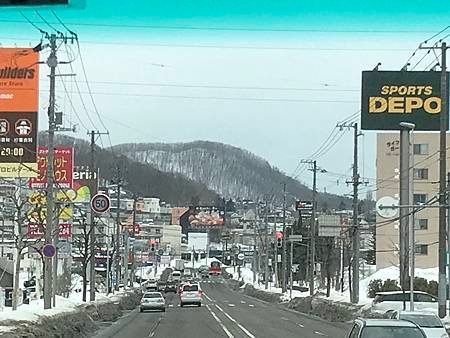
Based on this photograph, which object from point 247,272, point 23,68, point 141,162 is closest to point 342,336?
point 23,68

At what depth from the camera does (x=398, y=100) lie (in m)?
60.1

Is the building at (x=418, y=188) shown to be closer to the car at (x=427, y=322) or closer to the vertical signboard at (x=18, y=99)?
the vertical signboard at (x=18, y=99)

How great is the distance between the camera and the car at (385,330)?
16.0 m

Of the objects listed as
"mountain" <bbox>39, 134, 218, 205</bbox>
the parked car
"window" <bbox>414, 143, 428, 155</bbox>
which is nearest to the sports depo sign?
"mountain" <bbox>39, 134, 218, 205</bbox>

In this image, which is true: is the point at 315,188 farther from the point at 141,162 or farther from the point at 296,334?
the point at 141,162

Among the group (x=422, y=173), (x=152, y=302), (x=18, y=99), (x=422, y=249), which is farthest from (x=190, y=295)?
(x=422, y=173)

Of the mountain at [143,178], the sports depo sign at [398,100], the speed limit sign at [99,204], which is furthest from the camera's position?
the mountain at [143,178]

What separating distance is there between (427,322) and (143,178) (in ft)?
368

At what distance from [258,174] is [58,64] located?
5520 inches

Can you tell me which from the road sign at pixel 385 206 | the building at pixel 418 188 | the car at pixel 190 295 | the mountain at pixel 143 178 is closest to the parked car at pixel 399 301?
the road sign at pixel 385 206

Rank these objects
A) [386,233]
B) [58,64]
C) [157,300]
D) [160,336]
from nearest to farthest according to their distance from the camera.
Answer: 1. [160,336]
2. [58,64]
3. [157,300]
4. [386,233]

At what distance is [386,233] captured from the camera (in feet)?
325

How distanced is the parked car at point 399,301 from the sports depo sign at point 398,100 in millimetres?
19158

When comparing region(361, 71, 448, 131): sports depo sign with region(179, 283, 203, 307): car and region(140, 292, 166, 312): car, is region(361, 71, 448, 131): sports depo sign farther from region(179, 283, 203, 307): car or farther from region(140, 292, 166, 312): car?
region(179, 283, 203, 307): car
